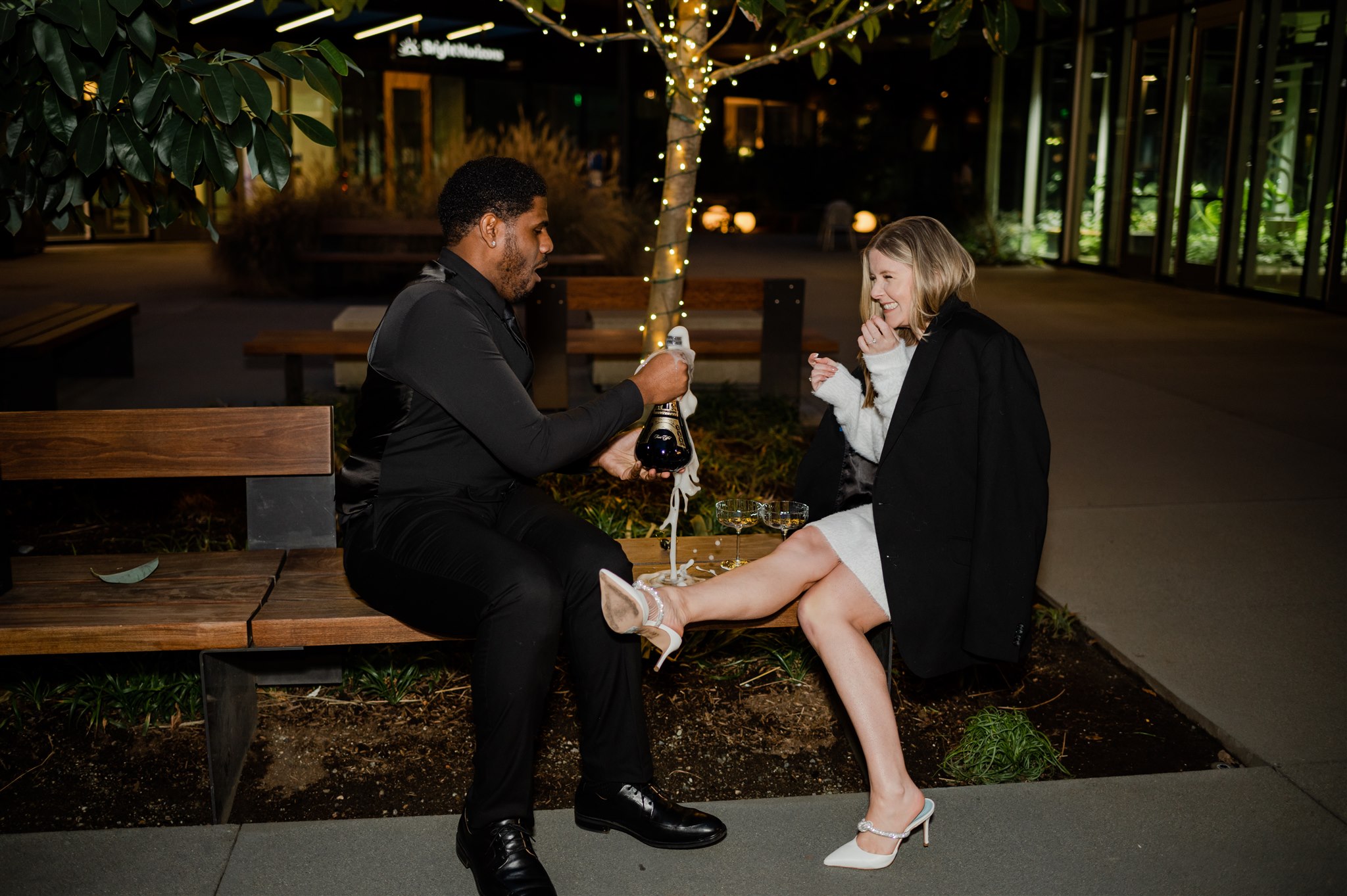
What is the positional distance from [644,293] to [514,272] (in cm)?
424

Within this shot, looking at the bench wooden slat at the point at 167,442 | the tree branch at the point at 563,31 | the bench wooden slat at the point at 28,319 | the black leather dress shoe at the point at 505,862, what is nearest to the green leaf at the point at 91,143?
the bench wooden slat at the point at 167,442

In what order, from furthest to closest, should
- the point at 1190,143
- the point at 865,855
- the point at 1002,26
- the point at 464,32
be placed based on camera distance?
the point at 464,32 < the point at 1190,143 < the point at 1002,26 < the point at 865,855

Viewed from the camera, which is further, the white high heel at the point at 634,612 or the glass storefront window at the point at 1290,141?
the glass storefront window at the point at 1290,141

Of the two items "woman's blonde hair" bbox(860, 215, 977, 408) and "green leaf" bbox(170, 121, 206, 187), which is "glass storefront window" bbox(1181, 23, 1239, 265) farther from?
"green leaf" bbox(170, 121, 206, 187)

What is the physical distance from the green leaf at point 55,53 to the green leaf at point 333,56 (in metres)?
0.58

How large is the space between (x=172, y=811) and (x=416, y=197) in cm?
1267

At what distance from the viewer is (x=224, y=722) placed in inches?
119

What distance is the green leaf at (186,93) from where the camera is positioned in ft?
9.11

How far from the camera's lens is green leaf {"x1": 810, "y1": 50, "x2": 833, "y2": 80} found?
175 inches

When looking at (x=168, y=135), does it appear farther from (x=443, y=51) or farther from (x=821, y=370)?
(x=443, y=51)

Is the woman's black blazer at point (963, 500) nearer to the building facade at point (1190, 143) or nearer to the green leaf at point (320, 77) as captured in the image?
the green leaf at point (320, 77)

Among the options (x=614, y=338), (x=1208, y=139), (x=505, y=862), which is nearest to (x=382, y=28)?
(x=1208, y=139)

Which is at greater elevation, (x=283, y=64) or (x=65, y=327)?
(x=283, y=64)

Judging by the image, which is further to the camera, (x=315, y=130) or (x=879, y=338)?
(x=879, y=338)
